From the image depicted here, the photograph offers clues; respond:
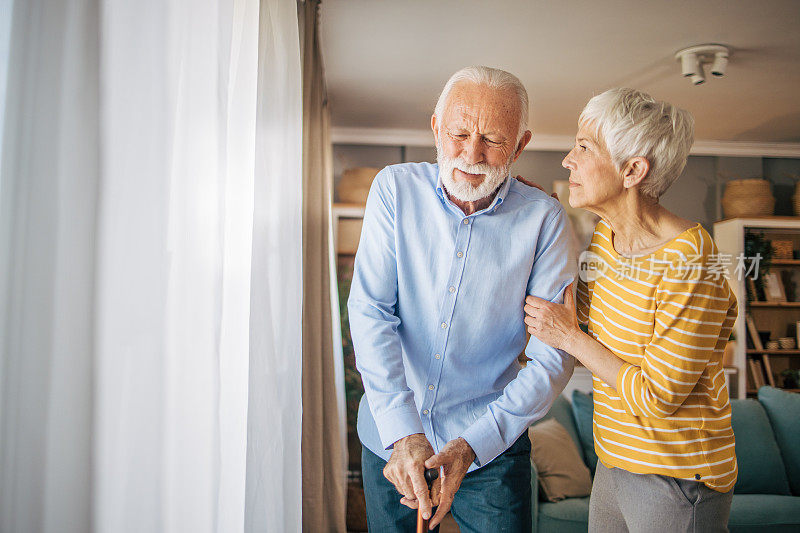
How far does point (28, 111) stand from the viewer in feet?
2.00

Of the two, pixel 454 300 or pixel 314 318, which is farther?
pixel 314 318

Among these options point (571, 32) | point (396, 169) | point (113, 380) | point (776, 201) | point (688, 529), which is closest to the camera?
point (113, 380)

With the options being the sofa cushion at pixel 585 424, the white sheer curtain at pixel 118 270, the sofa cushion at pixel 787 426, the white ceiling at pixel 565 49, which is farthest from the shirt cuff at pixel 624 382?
the sofa cushion at pixel 787 426

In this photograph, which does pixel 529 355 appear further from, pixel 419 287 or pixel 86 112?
pixel 86 112

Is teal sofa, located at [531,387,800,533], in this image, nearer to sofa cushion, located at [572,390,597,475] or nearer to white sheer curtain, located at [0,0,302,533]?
sofa cushion, located at [572,390,597,475]

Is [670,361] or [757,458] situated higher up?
[670,361]

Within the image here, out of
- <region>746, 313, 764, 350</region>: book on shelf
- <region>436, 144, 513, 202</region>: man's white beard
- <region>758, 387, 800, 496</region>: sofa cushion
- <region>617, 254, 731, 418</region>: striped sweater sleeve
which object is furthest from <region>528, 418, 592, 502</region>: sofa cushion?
<region>746, 313, 764, 350</region>: book on shelf

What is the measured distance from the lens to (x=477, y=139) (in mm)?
1264

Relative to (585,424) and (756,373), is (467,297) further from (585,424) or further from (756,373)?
(756,373)

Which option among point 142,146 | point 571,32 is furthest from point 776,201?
point 142,146

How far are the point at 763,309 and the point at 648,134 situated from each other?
18.4 feet

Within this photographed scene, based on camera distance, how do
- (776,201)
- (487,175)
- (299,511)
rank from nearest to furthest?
(487,175) < (299,511) < (776,201)

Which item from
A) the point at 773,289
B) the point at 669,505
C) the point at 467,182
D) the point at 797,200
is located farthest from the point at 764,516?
the point at 797,200

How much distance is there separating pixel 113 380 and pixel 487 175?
34.0 inches
